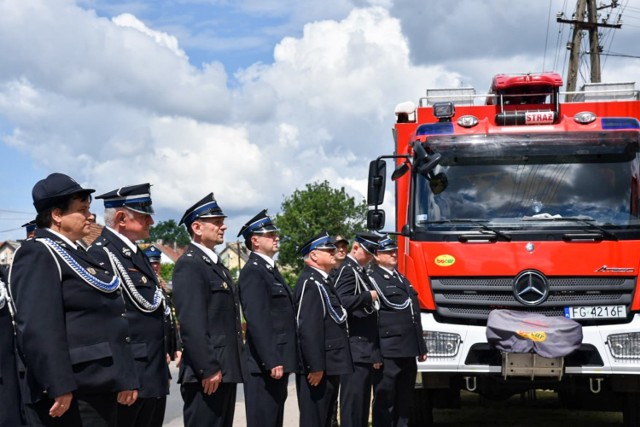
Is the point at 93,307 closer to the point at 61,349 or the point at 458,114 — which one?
the point at 61,349

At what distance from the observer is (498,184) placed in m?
9.66

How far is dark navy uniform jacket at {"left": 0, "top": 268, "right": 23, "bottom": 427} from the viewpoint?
5.96 m

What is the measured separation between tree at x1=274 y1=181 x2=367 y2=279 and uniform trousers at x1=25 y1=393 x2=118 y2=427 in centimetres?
8375

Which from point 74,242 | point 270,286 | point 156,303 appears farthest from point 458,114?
point 74,242

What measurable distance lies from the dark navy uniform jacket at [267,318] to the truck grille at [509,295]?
2.20 m

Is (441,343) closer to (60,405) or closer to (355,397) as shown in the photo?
(355,397)

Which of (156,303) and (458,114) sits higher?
(458,114)

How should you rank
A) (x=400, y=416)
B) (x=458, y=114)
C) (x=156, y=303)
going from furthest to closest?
(x=458, y=114) < (x=400, y=416) < (x=156, y=303)

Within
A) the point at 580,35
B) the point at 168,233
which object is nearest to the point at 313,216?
the point at 580,35

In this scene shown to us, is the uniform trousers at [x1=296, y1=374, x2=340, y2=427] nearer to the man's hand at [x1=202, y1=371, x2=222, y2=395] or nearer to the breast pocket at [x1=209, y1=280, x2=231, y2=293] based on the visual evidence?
the breast pocket at [x1=209, y1=280, x2=231, y2=293]

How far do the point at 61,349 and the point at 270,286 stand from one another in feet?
9.25

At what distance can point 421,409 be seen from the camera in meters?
10.8

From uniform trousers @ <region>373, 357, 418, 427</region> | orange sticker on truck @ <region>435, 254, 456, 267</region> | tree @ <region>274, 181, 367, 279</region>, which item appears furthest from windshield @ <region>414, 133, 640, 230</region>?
tree @ <region>274, 181, 367, 279</region>

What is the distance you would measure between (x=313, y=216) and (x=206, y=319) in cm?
8433
